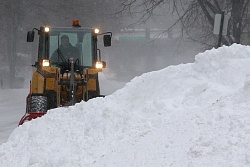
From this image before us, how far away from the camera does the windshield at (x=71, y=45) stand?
9.38 m

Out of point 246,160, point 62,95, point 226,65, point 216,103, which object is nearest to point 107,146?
point 216,103

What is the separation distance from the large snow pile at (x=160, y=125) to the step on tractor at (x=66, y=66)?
250 centimetres

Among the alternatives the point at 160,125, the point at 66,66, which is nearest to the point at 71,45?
the point at 66,66

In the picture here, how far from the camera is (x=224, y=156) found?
13.0 ft

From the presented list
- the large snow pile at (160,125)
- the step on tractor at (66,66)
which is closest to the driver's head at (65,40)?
the step on tractor at (66,66)

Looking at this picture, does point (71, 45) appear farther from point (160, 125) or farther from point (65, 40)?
point (160, 125)

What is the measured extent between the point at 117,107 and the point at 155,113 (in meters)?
0.60

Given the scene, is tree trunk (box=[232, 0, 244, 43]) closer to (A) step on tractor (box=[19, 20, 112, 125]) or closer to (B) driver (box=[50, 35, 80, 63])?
(A) step on tractor (box=[19, 20, 112, 125])

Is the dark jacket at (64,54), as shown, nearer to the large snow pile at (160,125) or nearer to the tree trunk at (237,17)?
the large snow pile at (160,125)

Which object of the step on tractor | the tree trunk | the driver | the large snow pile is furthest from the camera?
the tree trunk

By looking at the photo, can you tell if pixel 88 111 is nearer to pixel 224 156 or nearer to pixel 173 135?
pixel 173 135

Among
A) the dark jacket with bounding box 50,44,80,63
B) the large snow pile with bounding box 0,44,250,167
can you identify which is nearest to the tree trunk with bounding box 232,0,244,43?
the dark jacket with bounding box 50,44,80,63

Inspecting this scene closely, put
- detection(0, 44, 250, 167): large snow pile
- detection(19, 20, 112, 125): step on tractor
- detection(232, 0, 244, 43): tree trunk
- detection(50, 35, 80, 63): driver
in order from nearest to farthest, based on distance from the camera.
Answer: detection(0, 44, 250, 167): large snow pile < detection(19, 20, 112, 125): step on tractor < detection(50, 35, 80, 63): driver < detection(232, 0, 244, 43): tree trunk

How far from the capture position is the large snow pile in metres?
4.25
